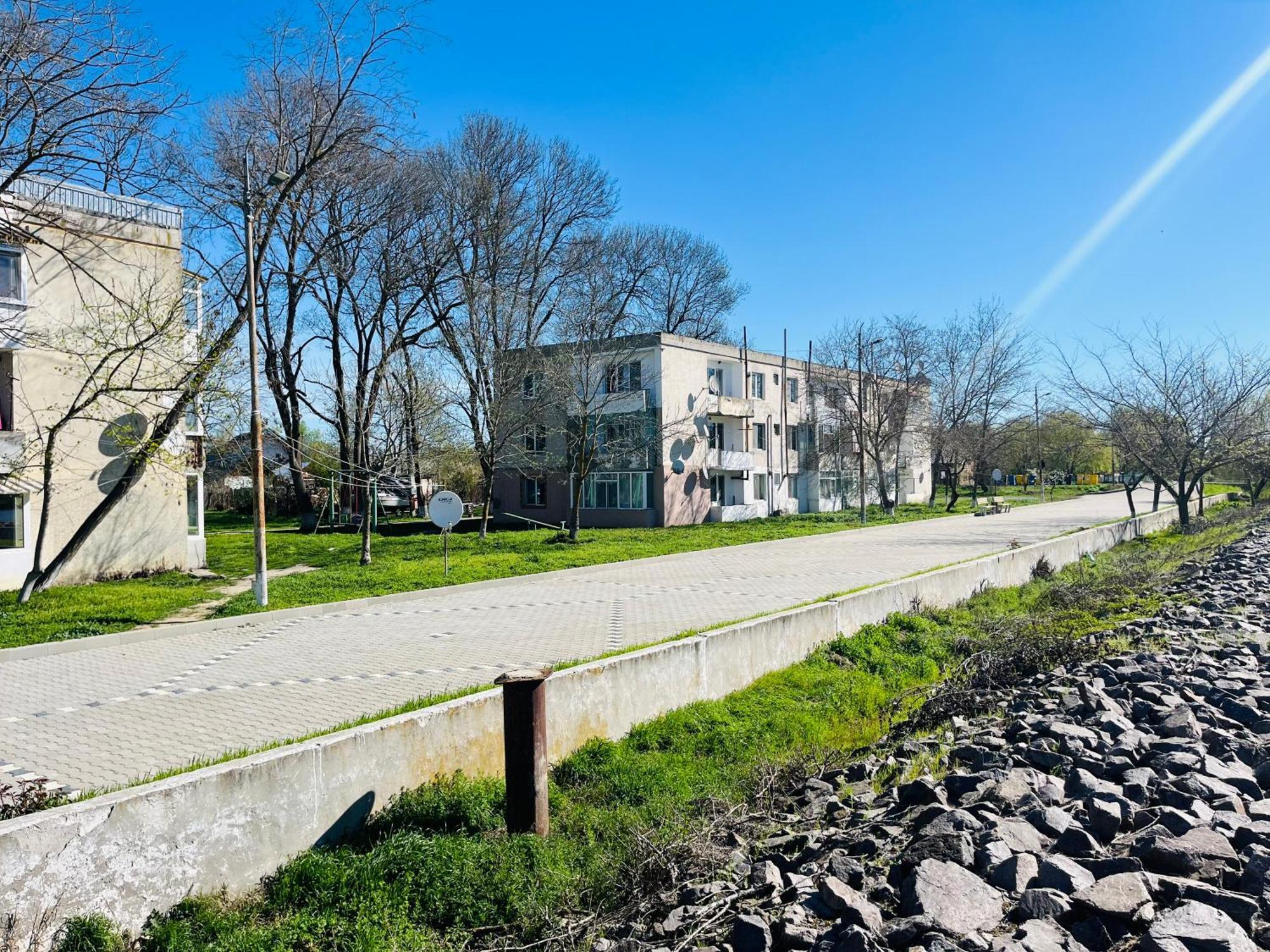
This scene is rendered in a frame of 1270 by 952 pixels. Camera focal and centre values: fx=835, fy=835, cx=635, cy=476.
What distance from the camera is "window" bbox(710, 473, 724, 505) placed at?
131ft

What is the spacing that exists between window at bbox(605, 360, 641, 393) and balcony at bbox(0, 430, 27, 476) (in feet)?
56.0

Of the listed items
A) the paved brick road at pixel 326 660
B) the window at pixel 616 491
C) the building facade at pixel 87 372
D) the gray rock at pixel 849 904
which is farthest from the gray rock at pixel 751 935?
the window at pixel 616 491

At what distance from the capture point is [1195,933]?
11.4 feet

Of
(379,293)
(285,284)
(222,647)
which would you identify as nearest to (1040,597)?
(222,647)

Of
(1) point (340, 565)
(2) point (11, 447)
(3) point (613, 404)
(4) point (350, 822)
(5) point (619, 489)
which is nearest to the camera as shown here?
(4) point (350, 822)

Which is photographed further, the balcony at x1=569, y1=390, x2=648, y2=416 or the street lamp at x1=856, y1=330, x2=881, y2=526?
the street lamp at x1=856, y1=330, x2=881, y2=526

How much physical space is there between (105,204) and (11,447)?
5.49 metres

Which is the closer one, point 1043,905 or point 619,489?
point 1043,905

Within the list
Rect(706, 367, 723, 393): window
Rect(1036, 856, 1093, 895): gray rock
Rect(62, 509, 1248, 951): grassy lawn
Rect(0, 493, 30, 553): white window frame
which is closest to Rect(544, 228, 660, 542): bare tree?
Rect(706, 367, 723, 393): window

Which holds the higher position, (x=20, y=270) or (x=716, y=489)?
(x=20, y=270)

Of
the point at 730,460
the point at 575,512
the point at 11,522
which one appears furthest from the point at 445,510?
the point at 730,460

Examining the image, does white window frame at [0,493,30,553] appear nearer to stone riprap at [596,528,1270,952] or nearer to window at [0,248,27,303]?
window at [0,248,27,303]

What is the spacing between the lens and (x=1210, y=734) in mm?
6457

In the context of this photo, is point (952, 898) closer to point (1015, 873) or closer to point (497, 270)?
A: point (1015, 873)
